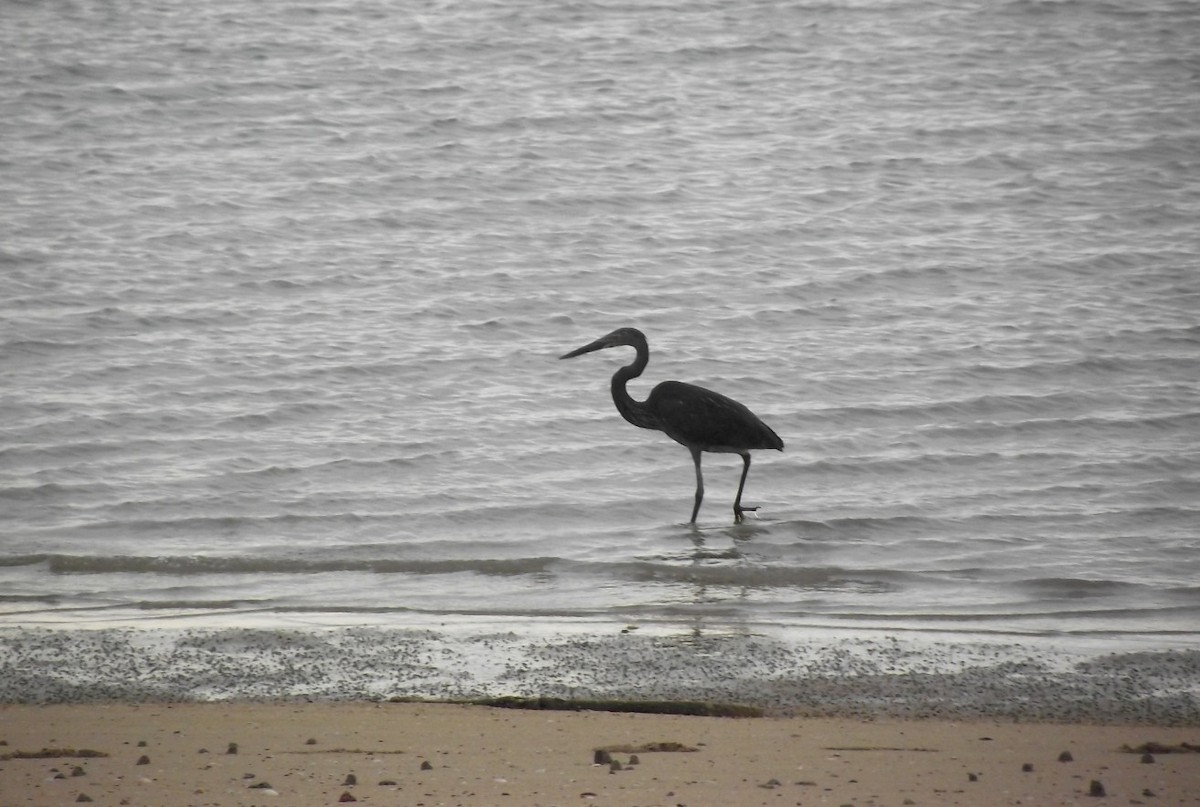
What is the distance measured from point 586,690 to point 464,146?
1567cm

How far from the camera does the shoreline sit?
5.64m

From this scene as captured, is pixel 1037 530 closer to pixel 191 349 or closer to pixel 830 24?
pixel 191 349

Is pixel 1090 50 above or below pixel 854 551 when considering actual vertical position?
above

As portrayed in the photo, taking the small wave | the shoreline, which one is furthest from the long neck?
the shoreline

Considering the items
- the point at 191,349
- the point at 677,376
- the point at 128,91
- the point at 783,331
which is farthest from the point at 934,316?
the point at 128,91

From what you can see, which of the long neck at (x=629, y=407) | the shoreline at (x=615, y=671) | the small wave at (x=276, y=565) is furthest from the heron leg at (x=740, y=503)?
the shoreline at (x=615, y=671)

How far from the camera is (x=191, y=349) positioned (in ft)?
44.9

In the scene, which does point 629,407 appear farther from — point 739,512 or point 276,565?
point 276,565

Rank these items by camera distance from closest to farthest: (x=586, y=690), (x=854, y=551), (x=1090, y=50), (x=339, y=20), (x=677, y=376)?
(x=586, y=690) → (x=854, y=551) → (x=677, y=376) → (x=1090, y=50) → (x=339, y=20)

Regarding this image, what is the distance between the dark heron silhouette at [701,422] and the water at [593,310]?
41 cm

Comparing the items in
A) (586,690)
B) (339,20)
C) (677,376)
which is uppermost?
(339,20)

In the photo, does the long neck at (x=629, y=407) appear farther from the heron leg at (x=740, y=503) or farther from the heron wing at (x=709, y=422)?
the heron leg at (x=740, y=503)

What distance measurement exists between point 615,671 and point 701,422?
159 inches

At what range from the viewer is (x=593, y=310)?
49.9 feet
